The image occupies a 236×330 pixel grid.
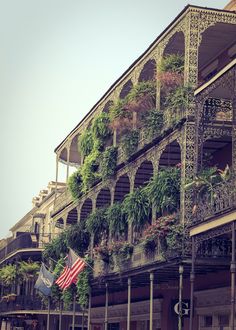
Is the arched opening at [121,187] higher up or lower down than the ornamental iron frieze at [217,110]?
lower down

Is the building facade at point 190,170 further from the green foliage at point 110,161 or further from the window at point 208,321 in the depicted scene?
the green foliage at point 110,161

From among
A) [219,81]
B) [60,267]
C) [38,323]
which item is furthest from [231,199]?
[38,323]

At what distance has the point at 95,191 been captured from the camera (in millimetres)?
39250

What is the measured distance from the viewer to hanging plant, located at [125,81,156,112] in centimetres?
3222

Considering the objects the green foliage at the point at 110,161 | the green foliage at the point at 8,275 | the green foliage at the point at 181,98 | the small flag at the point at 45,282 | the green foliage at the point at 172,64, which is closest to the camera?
the green foliage at the point at 181,98

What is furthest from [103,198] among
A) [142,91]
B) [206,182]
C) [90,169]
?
[206,182]

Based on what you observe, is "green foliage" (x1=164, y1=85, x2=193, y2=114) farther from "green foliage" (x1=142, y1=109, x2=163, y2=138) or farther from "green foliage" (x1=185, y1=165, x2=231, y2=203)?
"green foliage" (x1=185, y1=165, x2=231, y2=203)

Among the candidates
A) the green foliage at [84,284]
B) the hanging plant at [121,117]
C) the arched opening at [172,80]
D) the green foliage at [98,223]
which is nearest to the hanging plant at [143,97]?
the arched opening at [172,80]

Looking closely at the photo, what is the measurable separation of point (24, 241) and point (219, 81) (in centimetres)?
3709

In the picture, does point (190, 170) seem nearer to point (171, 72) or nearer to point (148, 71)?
point (171, 72)

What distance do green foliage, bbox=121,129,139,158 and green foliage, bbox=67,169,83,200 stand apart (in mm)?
8610

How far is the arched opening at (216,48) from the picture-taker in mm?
29339

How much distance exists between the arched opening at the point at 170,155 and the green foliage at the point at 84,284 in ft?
26.0

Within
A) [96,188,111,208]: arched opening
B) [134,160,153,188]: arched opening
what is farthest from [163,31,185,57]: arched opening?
[96,188,111,208]: arched opening
